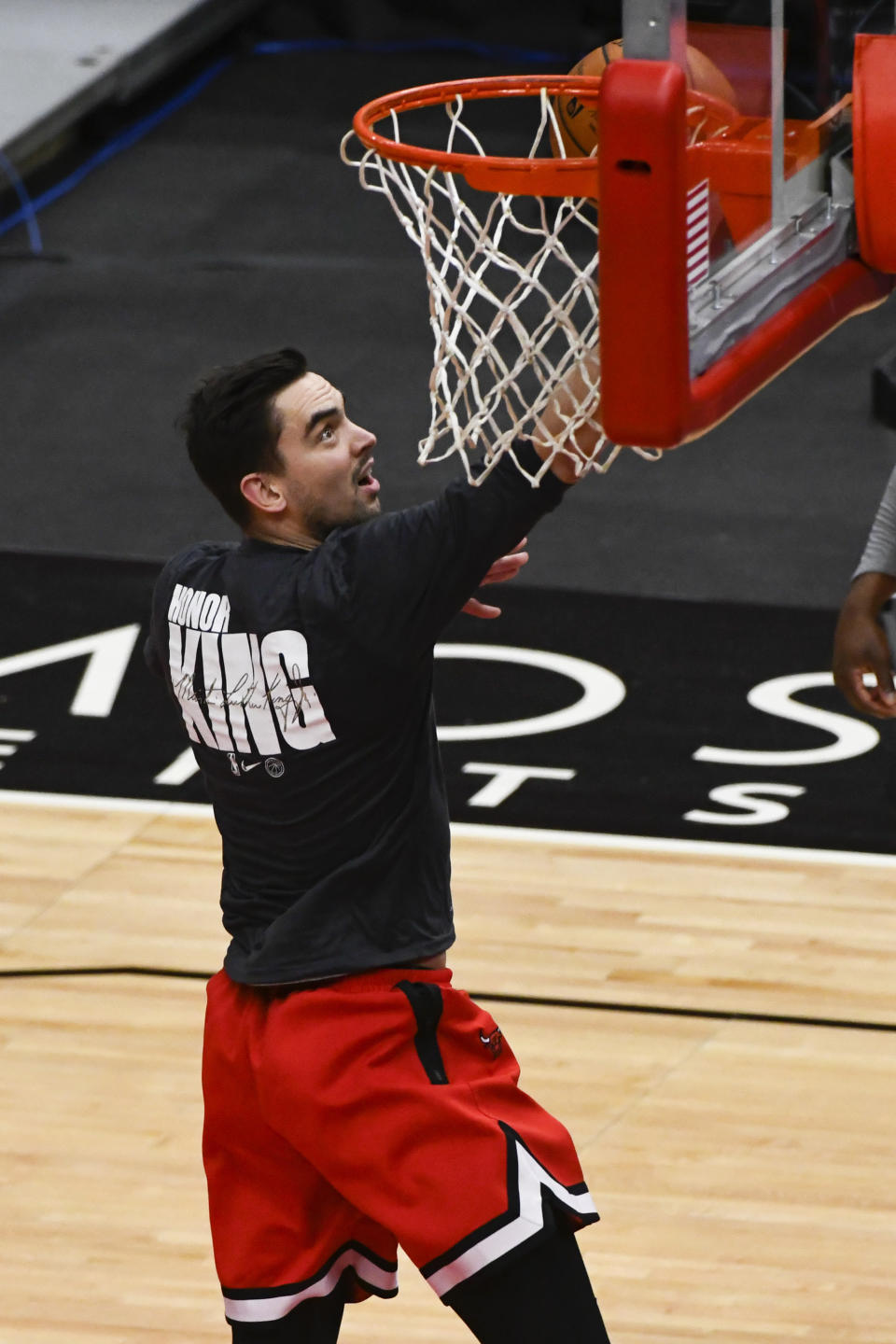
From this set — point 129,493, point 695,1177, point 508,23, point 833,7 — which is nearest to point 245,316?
point 129,493

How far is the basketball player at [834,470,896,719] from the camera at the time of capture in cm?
381

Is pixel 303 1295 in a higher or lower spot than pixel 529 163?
lower

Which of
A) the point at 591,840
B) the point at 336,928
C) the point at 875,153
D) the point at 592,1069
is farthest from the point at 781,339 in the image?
the point at 591,840

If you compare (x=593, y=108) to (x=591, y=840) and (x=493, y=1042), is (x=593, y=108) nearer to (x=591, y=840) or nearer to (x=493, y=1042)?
(x=493, y=1042)

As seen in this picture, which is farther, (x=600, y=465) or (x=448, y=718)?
(x=448, y=718)

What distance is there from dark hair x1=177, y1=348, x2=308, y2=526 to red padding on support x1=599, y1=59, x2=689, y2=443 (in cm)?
64

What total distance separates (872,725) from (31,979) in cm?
258

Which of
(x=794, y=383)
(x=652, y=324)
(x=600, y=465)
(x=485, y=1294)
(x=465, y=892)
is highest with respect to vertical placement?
(x=652, y=324)

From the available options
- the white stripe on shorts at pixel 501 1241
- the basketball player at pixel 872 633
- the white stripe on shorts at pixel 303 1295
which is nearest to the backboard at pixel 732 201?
the basketball player at pixel 872 633

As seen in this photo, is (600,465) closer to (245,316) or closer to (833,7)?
(833,7)

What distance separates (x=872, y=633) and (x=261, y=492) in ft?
3.36

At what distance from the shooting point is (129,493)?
8.81 meters

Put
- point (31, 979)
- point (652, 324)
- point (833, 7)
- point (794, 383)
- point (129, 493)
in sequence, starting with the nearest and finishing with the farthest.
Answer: point (652, 324) → point (833, 7) → point (31, 979) → point (129, 493) → point (794, 383)

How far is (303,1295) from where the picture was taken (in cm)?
341
